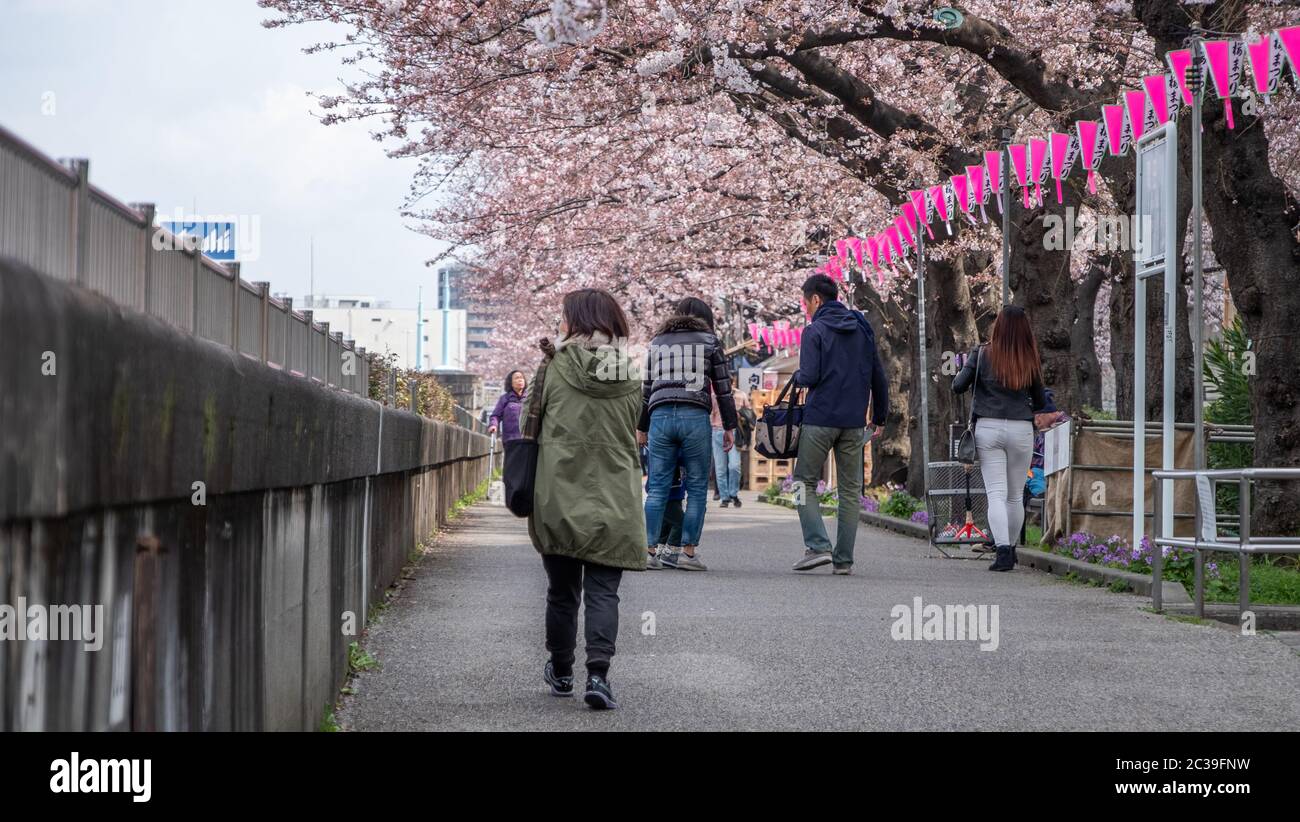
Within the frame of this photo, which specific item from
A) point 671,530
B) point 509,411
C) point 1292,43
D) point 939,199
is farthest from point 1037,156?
point 509,411

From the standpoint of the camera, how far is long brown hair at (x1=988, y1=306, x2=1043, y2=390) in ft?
37.5

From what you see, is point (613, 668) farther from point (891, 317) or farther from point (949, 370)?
point (891, 317)

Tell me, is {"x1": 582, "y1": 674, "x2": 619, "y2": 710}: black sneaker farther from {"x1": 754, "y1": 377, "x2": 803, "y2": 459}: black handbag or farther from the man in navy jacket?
{"x1": 754, "y1": 377, "x2": 803, "y2": 459}: black handbag

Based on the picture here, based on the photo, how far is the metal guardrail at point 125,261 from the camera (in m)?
2.77

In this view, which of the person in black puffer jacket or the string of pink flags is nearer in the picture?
the string of pink flags

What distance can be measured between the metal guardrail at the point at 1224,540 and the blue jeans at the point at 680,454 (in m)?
3.29

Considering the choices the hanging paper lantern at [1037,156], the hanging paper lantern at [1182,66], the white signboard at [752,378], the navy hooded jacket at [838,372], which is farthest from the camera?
the white signboard at [752,378]

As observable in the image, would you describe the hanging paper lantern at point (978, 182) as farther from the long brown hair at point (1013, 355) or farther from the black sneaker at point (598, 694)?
the black sneaker at point (598, 694)

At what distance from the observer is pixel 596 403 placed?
591 centimetres

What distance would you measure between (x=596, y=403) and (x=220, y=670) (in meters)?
2.47

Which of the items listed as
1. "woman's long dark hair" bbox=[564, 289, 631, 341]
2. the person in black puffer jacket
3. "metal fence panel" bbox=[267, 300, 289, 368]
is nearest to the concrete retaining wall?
"woman's long dark hair" bbox=[564, 289, 631, 341]

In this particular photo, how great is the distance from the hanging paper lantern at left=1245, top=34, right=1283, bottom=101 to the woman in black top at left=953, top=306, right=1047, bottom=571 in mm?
2490

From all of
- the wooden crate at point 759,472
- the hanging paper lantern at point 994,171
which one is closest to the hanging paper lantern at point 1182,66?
the hanging paper lantern at point 994,171
